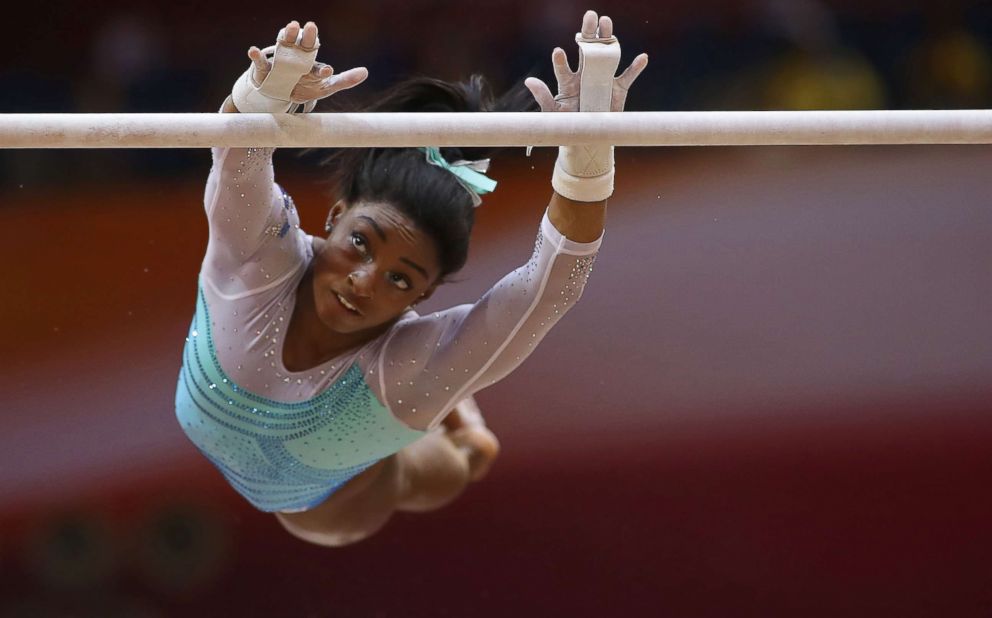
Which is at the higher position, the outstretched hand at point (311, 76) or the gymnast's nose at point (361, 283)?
the outstretched hand at point (311, 76)

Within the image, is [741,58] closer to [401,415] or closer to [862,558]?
[862,558]

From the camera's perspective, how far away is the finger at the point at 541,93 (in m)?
1.41

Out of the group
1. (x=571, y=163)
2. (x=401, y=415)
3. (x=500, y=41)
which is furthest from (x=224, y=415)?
(x=500, y=41)

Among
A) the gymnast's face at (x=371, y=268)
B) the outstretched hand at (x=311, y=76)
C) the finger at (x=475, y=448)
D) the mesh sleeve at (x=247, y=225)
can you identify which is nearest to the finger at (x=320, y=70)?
the outstretched hand at (x=311, y=76)

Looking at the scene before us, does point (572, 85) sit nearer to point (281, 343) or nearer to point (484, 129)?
point (484, 129)

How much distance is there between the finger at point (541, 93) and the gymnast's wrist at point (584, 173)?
0.05 m

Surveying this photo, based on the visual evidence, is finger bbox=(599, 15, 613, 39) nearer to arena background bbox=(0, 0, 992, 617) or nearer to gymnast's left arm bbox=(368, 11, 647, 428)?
gymnast's left arm bbox=(368, 11, 647, 428)

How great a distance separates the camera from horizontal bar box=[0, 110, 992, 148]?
1.35 metres

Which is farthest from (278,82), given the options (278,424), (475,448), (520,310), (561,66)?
(475,448)

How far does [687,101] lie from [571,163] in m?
1.43

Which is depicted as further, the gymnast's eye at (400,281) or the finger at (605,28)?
the gymnast's eye at (400,281)

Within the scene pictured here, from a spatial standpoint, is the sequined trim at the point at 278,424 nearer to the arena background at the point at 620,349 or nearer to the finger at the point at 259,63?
the finger at the point at 259,63

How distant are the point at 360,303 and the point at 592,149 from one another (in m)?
0.39

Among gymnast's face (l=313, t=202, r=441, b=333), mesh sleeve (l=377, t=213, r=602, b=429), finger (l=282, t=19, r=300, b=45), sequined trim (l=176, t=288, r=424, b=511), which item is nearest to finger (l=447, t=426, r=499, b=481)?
sequined trim (l=176, t=288, r=424, b=511)
